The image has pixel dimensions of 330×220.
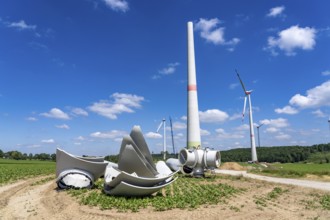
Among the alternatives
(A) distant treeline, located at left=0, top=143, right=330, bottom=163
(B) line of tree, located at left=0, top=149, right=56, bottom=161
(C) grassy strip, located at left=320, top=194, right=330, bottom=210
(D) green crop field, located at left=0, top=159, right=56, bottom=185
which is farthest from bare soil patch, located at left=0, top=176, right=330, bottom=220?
(B) line of tree, located at left=0, top=149, right=56, bottom=161

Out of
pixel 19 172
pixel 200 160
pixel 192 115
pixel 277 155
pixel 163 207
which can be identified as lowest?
pixel 163 207

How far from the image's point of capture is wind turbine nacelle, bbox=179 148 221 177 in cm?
3794

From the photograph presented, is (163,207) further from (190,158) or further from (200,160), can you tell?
(200,160)

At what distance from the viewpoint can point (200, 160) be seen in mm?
38438

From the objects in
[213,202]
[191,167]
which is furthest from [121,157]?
[191,167]

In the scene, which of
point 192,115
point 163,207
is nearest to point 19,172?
point 192,115

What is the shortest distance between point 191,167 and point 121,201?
21256 millimetres

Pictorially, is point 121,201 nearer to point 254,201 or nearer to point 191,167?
point 254,201

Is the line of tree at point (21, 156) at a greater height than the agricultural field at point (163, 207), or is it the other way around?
the line of tree at point (21, 156)

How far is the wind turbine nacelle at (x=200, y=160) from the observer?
37.9 metres

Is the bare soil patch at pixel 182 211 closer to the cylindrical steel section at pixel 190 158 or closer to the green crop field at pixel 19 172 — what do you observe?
the green crop field at pixel 19 172

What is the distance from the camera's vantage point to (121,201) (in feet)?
60.5

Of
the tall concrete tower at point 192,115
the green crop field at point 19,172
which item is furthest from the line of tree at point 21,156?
the tall concrete tower at point 192,115

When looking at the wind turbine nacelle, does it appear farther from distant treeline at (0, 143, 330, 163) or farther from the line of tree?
the line of tree
